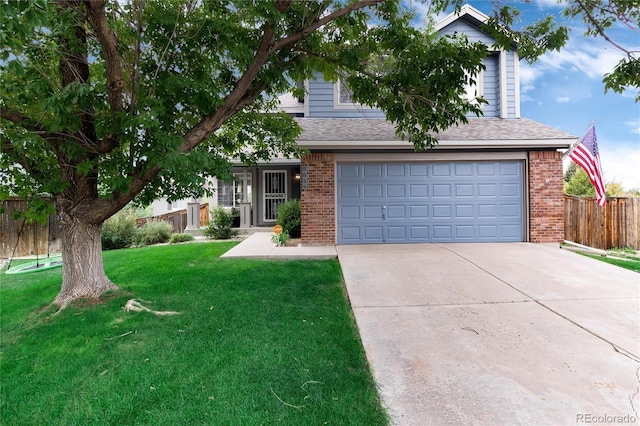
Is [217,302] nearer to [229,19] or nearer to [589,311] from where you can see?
[229,19]

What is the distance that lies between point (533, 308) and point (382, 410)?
309 cm

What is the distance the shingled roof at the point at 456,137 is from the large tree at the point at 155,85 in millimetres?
2601

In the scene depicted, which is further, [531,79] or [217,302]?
[531,79]

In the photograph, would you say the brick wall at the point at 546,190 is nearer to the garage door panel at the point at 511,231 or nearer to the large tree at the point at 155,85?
the garage door panel at the point at 511,231

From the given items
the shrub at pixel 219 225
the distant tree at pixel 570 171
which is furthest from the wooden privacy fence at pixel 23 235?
the distant tree at pixel 570 171

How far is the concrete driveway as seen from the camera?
7.90ft

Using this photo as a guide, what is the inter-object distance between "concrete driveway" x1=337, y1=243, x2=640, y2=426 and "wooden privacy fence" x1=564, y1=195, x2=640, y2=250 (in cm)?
339

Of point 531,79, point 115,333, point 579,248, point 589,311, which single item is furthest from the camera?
point 531,79

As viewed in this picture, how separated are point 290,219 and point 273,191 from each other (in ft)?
11.7

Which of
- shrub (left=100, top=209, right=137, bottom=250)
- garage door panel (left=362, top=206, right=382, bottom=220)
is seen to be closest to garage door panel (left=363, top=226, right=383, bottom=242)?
garage door panel (left=362, top=206, right=382, bottom=220)

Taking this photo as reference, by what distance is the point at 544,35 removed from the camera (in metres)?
4.91

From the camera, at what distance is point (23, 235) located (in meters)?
10.1

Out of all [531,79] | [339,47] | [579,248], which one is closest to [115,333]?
[339,47]

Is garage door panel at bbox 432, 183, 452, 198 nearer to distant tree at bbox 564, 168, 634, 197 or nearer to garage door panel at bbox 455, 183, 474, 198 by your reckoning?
garage door panel at bbox 455, 183, 474, 198
